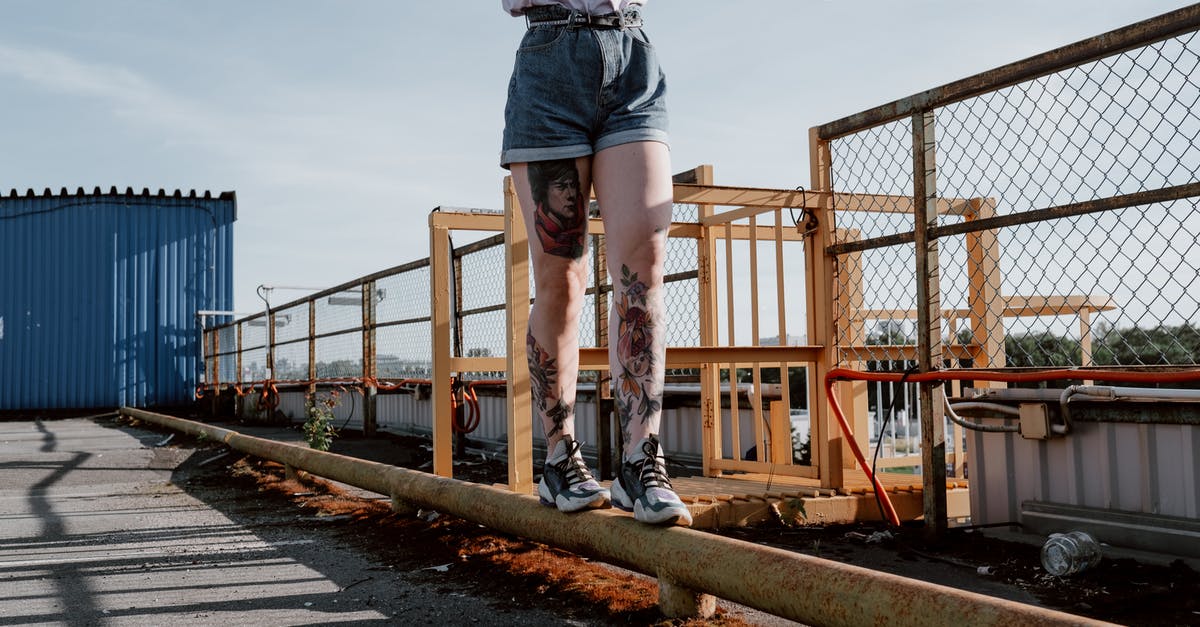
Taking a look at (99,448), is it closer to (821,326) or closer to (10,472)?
(10,472)

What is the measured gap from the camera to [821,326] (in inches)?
187

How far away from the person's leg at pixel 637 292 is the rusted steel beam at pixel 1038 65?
5.98ft

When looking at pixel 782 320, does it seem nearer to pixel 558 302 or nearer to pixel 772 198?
pixel 772 198

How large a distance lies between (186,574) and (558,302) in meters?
1.79

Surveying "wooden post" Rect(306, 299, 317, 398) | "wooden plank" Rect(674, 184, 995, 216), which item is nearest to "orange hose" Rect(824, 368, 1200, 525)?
"wooden plank" Rect(674, 184, 995, 216)

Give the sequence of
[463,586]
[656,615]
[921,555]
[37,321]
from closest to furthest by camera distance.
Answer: [656,615], [463,586], [921,555], [37,321]

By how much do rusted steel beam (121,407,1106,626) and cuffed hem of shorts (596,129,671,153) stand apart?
1.00m

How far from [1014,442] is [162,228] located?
21918mm

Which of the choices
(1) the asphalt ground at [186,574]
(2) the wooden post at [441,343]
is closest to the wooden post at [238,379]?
(1) the asphalt ground at [186,574]

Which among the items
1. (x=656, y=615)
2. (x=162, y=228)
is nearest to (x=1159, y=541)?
(x=656, y=615)

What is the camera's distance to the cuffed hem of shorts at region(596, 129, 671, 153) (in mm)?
2477

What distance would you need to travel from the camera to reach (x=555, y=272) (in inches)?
103

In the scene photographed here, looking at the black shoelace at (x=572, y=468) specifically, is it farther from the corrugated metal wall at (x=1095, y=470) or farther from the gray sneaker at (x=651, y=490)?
the corrugated metal wall at (x=1095, y=470)

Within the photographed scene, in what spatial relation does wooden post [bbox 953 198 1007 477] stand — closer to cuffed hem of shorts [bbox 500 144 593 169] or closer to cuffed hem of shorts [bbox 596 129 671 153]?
cuffed hem of shorts [bbox 596 129 671 153]
